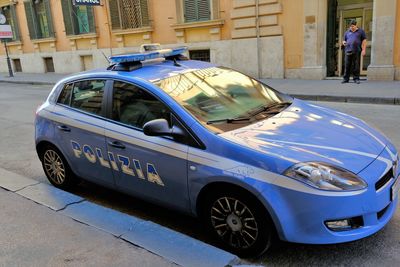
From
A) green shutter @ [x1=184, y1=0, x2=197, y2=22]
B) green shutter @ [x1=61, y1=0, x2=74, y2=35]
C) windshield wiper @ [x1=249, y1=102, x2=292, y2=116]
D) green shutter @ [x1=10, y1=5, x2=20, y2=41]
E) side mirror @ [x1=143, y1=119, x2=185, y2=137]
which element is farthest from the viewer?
green shutter @ [x1=10, y1=5, x2=20, y2=41]

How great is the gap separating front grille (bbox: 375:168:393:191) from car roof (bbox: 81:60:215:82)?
6.79 ft

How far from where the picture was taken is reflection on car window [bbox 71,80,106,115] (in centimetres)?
414

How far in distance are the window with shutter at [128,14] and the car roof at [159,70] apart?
1373cm

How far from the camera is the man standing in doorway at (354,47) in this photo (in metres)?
12.0

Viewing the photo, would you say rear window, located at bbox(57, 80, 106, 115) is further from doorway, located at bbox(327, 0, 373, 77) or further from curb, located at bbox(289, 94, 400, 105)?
doorway, located at bbox(327, 0, 373, 77)

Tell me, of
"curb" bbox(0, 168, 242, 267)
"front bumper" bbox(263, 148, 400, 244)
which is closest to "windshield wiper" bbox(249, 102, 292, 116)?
"front bumper" bbox(263, 148, 400, 244)

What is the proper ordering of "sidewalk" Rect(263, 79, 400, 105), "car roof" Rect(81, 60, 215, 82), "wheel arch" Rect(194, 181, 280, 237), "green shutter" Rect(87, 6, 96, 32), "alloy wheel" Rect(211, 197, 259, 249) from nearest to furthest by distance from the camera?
"wheel arch" Rect(194, 181, 280, 237), "alloy wheel" Rect(211, 197, 259, 249), "car roof" Rect(81, 60, 215, 82), "sidewalk" Rect(263, 79, 400, 105), "green shutter" Rect(87, 6, 96, 32)

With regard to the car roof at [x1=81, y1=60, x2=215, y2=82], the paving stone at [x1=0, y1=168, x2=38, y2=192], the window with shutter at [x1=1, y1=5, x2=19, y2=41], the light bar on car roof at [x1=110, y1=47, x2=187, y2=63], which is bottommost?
the paving stone at [x1=0, y1=168, x2=38, y2=192]

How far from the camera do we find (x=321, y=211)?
279 cm

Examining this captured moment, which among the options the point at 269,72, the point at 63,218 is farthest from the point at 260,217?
the point at 269,72

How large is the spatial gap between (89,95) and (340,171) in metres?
2.69

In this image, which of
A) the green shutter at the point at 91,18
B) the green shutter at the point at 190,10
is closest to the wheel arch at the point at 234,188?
the green shutter at the point at 190,10

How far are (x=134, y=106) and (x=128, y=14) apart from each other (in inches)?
601

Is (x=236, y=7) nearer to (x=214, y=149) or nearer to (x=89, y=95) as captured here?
(x=89, y=95)
